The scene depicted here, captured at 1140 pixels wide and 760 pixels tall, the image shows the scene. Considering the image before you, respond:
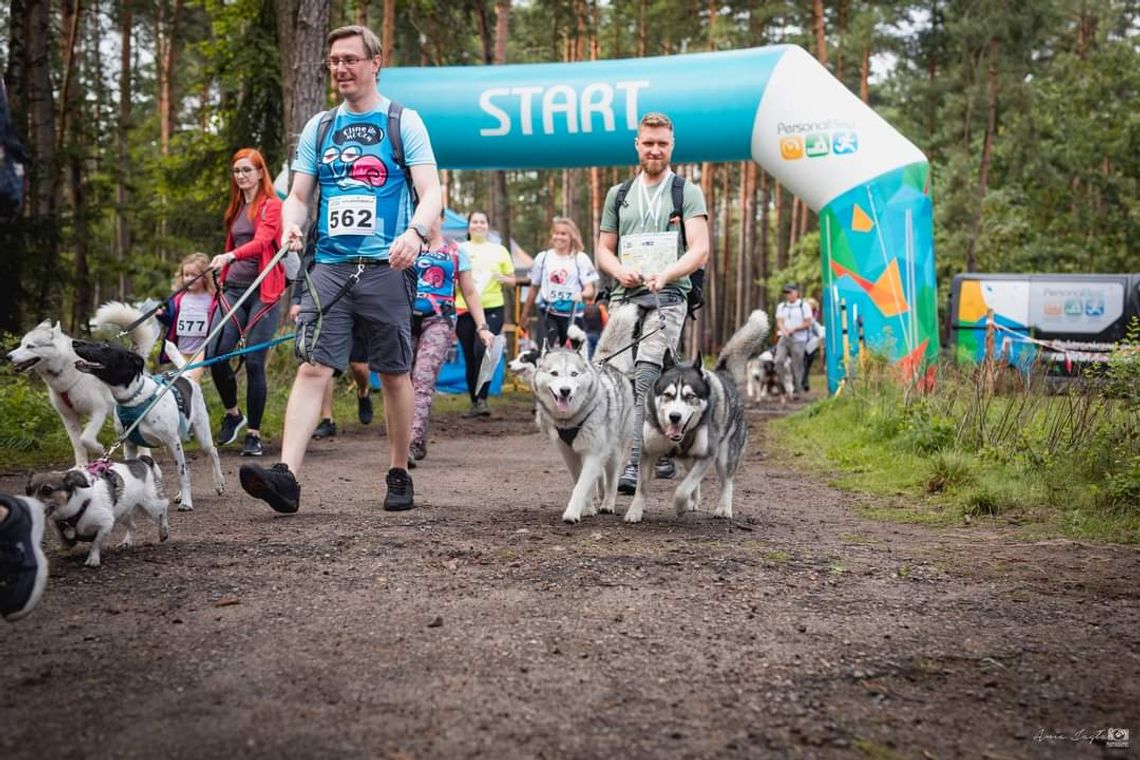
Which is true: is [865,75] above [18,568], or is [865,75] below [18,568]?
above

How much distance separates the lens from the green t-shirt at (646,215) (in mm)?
6078

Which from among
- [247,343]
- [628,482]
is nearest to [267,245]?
[247,343]

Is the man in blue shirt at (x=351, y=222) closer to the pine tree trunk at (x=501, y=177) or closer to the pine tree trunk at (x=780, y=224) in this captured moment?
the pine tree trunk at (x=501, y=177)

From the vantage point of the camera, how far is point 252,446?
25.5 ft

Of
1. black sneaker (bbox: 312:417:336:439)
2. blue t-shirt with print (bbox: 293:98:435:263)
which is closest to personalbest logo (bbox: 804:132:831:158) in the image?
black sneaker (bbox: 312:417:336:439)

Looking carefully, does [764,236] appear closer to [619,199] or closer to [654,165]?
[619,199]

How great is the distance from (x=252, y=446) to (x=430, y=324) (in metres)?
1.64

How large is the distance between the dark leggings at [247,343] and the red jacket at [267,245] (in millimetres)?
124

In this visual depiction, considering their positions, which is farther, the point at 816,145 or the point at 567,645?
the point at 816,145

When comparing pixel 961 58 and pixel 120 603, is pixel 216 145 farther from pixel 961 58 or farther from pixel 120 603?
pixel 961 58

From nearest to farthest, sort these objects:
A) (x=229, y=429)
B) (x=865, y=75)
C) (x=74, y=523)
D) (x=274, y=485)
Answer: (x=74, y=523), (x=274, y=485), (x=229, y=429), (x=865, y=75)

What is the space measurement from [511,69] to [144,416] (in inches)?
365

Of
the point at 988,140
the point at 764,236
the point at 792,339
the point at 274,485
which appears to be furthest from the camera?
the point at 764,236

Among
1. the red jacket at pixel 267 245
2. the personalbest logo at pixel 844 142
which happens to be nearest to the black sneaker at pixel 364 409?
the red jacket at pixel 267 245
